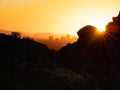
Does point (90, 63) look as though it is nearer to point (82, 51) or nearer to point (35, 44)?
point (82, 51)

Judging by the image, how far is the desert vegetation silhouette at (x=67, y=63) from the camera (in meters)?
30.3

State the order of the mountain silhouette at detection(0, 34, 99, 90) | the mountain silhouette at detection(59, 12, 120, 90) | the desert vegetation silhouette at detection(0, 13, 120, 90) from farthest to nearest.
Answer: the mountain silhouette at detection(59, 12, 120, 90)
the desert vegetation silhouette at detection(0, 13, 120, 90)
the mountain silhouette at detection(0, 34, 99, 90)

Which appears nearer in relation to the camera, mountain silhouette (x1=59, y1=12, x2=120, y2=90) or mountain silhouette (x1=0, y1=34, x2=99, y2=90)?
mountain silhouette (x1=0, y1=34, x2=99, y2=90)

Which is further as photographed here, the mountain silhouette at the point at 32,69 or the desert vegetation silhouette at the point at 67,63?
the desert vegetation silhouette at the point at 67,63

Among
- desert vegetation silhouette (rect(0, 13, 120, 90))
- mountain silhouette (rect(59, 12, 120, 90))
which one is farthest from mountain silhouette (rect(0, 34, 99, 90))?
mountain silhouette (rect(59, 12, 120, 90))

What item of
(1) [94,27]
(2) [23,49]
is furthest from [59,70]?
(1) [94,27]

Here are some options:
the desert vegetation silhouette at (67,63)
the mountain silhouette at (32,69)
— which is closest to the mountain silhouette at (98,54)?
the desert vegetation silhouette at (67,63)

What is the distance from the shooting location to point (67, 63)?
40000 mm

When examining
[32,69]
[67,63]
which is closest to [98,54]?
[67,63]

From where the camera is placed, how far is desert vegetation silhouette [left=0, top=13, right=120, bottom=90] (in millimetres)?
30288

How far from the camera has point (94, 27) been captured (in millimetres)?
53875

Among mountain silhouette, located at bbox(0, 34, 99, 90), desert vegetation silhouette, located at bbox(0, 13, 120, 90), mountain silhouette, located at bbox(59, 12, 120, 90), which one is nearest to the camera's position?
mountain silhouette, located at bbox(0, 34, 99, 90)

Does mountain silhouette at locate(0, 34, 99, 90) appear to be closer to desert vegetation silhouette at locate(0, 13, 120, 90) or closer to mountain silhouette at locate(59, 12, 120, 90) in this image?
desert vegetation silhouette at locate(0, 13, 120, 90)

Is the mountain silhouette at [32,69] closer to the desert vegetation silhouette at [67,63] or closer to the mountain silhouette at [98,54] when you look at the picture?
the desert vegetation silhouette at [67,63]
